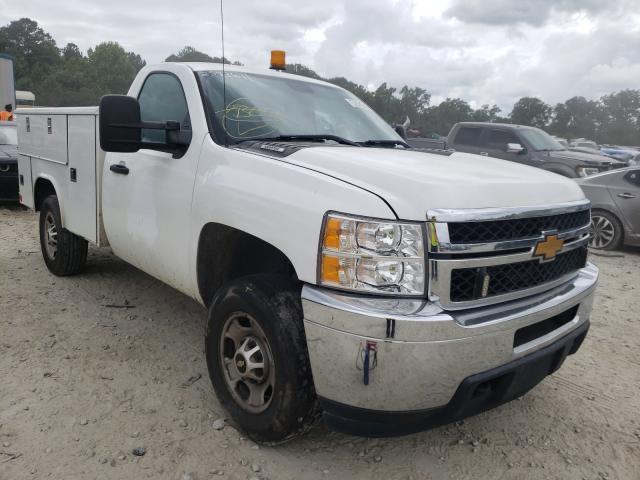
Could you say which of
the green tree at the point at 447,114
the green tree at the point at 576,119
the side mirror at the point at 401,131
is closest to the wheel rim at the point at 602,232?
the side mirror at the point at 401,131

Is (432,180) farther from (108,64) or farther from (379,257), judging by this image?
(108,64)

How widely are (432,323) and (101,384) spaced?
85.1 inches

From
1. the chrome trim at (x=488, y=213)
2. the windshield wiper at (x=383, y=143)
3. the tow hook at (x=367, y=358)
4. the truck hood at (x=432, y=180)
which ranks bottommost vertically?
the tow hook at (x=367, y=358)

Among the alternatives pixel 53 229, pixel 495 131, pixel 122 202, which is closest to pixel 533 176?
pixel 122 202

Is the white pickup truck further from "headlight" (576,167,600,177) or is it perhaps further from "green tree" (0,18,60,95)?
"green tree" (0,18,60,95)

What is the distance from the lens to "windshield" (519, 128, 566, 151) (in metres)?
11.1

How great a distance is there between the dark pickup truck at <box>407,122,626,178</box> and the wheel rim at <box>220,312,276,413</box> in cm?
835

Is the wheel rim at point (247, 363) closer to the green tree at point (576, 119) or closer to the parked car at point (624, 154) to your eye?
the parked car at point (624, 154)

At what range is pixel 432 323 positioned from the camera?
→ 6.51 ft

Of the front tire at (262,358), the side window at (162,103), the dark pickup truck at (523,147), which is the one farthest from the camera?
the dark pickup truck at (523,147)

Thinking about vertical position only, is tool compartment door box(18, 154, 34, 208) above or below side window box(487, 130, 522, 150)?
→ below

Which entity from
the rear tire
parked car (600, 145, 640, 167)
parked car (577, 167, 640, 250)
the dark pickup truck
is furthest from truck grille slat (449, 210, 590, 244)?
parked car (600, 145, 640, 167)

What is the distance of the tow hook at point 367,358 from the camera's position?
1.99 m

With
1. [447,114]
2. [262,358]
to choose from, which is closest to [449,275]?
[262,358]
